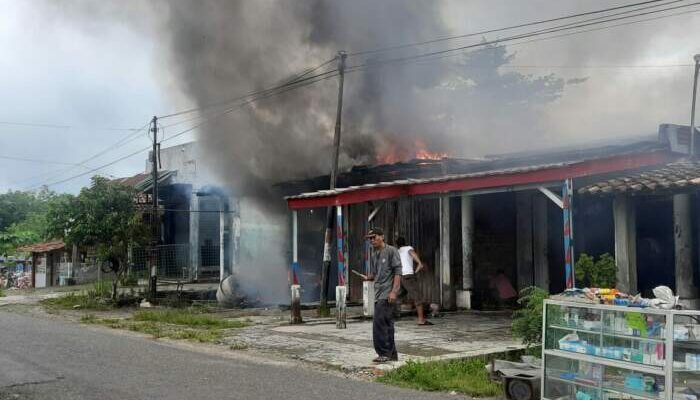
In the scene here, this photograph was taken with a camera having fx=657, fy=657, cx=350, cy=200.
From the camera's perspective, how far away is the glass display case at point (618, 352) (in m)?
4.60

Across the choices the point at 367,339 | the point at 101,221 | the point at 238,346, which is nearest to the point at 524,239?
the point at 367,339

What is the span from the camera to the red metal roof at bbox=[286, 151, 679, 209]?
9125 mm

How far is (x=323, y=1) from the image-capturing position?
1866cm

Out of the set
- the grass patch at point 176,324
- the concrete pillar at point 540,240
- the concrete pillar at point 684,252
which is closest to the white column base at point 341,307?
the grass patch at point 176,324

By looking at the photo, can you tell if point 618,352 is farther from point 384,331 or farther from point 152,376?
point 152,376

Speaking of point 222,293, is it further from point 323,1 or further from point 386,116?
point 323,1

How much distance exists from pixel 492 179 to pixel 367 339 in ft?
10.0

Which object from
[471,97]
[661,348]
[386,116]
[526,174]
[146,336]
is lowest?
[146,336]

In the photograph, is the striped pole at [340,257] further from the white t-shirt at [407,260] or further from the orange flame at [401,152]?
the orange flame at [401,152]

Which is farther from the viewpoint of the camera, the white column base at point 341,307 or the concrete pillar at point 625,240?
the white column base at point 341,307

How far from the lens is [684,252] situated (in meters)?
9.59

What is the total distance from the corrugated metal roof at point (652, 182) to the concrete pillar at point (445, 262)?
4200 millimetres

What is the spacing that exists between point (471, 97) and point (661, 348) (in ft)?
72.6

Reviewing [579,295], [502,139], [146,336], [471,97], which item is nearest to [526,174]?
[579,295]
